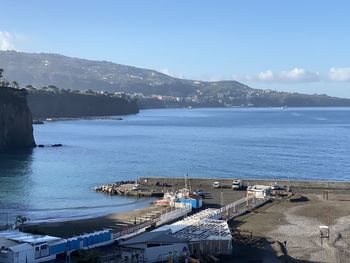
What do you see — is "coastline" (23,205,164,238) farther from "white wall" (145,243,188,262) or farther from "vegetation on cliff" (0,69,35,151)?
"vegetation on cliff" (0,69,35,151)

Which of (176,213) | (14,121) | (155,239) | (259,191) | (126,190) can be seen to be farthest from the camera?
(14,121)

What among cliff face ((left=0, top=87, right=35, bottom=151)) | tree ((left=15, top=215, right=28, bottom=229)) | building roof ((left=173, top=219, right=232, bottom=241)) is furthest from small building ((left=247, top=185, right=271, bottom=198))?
cliff face ((left=0, top=87, right=35, bottom=151))

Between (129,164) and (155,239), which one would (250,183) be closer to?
(155,239)

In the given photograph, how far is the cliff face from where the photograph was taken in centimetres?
9894

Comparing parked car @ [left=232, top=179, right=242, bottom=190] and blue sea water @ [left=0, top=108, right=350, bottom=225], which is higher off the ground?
parked car @ [left=232, top=179, right=242, bottom=190]

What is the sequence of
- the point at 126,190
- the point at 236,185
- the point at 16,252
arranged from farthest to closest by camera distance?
1. the point at 126,190
2. the point at 236,185
3. the point at 16,252

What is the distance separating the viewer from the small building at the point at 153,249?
100 feet

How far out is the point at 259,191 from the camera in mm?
52688

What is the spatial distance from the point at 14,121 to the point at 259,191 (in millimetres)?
61047

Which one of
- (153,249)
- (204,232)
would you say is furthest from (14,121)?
(153,249)

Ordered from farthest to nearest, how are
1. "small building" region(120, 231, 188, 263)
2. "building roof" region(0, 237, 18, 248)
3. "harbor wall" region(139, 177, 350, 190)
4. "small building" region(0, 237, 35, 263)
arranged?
"harbor wall" region(139, 177, 350, 190), "small building" region(120, 231, 188, 263), "building roof" region(0, 237, 18, 248), "small building" region(0, 237, 35, 263)

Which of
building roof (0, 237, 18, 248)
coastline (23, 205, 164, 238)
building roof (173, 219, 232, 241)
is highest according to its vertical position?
building roof (0, 237, 18, 248)

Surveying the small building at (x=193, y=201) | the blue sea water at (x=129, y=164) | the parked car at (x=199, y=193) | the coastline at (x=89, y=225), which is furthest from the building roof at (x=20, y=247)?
the parked car at (x=199, y=193)

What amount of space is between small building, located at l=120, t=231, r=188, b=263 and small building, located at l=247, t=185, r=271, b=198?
21.3 metres
